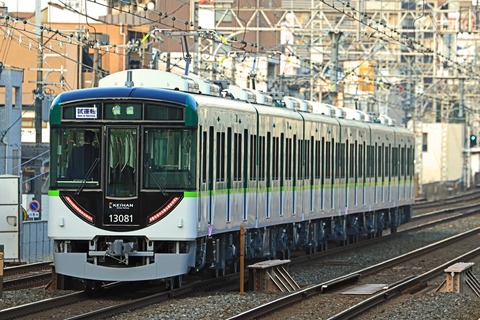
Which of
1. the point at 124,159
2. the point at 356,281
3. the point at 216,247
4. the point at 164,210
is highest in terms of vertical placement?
the point at 124,159

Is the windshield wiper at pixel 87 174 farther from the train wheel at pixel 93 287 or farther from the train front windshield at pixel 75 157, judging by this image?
the train wheel at pixel 93 287

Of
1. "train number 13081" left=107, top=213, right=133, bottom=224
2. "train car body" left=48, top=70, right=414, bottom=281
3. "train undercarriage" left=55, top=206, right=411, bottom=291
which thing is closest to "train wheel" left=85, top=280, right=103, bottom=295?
"train undercarriage" left=55, top=206, right=411, bottom=291

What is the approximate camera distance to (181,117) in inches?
684

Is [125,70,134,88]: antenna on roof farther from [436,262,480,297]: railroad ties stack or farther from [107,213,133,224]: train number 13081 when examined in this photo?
[436,262,480,297]: railroad ties stack

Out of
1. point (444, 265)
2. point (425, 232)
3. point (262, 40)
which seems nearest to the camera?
point (444, 265)

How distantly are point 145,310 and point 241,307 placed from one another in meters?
1.17

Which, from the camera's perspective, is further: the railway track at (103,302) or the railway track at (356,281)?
the railway track at (356,281)

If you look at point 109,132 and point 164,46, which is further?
point 164,46

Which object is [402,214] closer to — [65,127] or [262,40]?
[65,127]

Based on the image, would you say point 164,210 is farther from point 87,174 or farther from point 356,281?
point 356,281

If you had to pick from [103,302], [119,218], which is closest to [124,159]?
[119,218]

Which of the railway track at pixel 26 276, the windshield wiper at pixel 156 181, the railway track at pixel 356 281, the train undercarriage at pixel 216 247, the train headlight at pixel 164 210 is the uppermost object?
the windshield wiper at pixel 156 181

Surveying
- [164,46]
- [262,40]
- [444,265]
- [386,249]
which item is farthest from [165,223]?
[262,40]

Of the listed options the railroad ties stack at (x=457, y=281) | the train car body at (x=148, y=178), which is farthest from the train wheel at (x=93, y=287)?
the railroad ties stack at (x=457, y=281)
